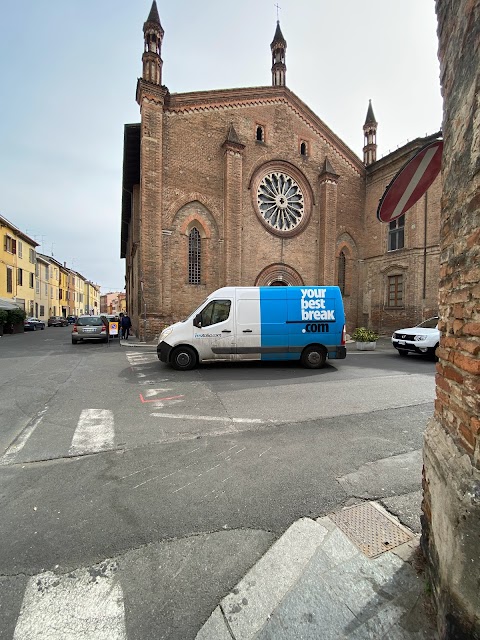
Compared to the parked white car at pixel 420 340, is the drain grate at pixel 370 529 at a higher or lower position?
lower

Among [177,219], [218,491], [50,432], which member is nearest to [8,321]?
[177,219]

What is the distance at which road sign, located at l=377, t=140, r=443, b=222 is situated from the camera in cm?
265

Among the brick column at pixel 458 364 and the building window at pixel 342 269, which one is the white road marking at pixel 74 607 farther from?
the building window at pixel 342 269

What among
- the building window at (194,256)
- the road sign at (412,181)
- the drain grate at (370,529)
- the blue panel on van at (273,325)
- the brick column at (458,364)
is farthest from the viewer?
the building window at (194,256)

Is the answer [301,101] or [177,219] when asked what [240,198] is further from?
[301,101]

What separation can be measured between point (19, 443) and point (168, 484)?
2419mm

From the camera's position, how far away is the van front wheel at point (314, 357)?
959cm

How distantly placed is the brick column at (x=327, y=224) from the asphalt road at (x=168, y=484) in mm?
14296

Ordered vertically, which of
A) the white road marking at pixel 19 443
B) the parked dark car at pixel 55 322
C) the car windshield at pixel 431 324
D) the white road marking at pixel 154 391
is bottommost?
the white road marking at pixel 19 443

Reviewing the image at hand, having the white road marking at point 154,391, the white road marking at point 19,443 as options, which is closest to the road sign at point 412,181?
the white road marking at point 19,443

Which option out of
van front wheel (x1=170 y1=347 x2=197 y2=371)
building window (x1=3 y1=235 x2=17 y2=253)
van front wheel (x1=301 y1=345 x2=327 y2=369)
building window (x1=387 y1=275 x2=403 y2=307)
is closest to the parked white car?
van front wheel (x1=301 y1=345 x2=327 y2=369)

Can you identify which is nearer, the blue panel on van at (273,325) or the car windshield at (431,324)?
the blue panel on van at (273,325)

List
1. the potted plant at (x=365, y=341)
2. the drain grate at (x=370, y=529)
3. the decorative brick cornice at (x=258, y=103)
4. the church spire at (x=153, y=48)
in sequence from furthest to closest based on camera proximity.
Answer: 1. the decorative brick cornice at (x=258, y=103)
2. the church spire at (x=153, y=48)
3. the potted plant at (x=365, y=341)
4. the drain grate at (x=370, y=529)

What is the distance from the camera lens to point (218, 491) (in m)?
3.09
